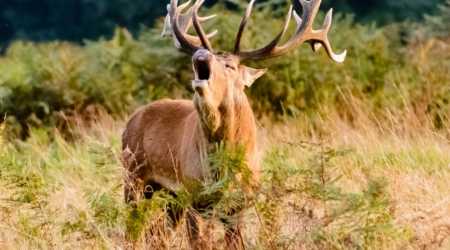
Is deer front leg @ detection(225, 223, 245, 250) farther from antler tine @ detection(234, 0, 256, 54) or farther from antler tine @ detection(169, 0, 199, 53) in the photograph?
antler tine @ detection(169, 0, 199, 53)

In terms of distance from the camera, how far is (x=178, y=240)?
361 inches

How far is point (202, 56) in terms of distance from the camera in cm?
845

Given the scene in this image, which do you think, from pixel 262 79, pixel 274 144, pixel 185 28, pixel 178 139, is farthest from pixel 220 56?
pixel 262 79

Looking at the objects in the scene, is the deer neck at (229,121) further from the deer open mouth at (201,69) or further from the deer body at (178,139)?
the deer open mouth at (201,69)

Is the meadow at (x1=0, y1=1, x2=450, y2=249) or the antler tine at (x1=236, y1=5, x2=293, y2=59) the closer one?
the meadow at (x1=0, y1=1, x2=450, y2=249)

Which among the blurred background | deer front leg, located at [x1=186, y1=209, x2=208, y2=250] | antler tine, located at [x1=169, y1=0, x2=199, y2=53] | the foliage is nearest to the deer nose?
antler tine, located at [x1=169, y1=0, x2=199, y2=53]

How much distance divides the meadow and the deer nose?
0.56 meters

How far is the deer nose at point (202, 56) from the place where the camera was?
844cm

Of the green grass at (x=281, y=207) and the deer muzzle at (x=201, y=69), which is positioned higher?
the deer muzzle at (x=201, y=69)

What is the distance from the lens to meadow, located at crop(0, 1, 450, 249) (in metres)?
8.38

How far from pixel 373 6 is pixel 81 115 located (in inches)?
582

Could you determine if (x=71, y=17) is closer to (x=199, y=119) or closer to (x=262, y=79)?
(x=262, y=79)

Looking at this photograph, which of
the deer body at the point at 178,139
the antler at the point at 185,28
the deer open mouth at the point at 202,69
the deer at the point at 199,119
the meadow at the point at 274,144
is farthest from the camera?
the antler at the point at 185,28

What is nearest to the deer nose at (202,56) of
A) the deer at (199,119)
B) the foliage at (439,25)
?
the deer at (199,119)
